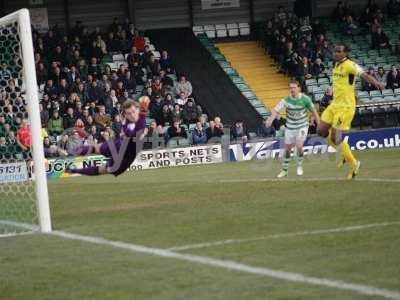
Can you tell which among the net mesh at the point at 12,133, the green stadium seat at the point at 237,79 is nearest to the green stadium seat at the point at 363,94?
the green stadium seat at the point at 237,79

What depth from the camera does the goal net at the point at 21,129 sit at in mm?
11797

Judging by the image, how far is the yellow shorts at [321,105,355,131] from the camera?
16922mm

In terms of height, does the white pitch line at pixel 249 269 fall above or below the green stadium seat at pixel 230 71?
above

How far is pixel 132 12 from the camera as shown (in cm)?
3728

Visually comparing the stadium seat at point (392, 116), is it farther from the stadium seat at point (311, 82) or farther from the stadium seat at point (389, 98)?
the stadium seat at point (311, 82)

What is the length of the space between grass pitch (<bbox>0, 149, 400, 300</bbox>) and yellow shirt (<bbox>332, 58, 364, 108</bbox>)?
4.43 ft

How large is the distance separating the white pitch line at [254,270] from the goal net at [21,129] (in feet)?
4.36

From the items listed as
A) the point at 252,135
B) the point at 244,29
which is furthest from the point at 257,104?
the point at 244,29

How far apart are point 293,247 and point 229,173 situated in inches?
501

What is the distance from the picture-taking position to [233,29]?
1515 inches

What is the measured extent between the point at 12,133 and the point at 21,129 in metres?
0.71

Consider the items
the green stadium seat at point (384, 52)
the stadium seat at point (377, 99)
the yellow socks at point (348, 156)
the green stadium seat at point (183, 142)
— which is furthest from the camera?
the green stadium seat at point (384, 52)

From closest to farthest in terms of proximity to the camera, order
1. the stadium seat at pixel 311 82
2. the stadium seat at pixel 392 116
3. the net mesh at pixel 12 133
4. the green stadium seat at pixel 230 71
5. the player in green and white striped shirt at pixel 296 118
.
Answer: the net mesh at pixel 12 133
the player in green and white striped shirt at pixel 296 118
the stadium seat at pixel 392 116
the stadium seat at pixel 311 82
the green stadium seat at pixel 230 71

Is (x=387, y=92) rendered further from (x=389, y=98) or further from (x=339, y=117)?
(x=339, y=117)
